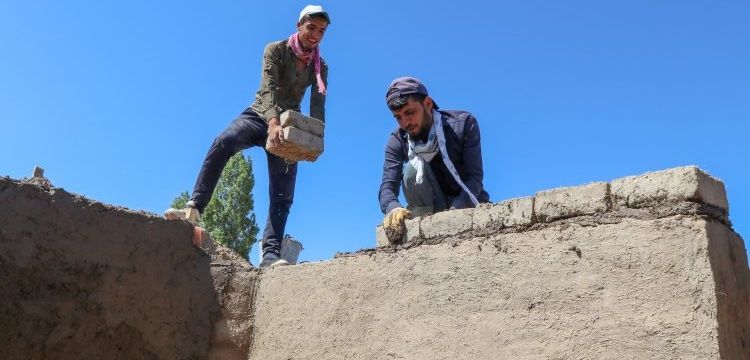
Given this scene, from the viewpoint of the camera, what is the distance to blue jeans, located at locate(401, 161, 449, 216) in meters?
3.91

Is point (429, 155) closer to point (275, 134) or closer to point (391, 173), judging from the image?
point (391, 173)

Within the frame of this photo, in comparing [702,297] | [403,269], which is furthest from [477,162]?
[702,297]

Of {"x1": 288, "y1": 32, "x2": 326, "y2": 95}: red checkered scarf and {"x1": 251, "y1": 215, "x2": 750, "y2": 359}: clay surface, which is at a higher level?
{"x1": 288, "y1": 32, "x2": 326, "y2": 95}: red checkered scarf

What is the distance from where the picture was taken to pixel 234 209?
21.6 meters

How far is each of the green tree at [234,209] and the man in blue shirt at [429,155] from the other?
687 inches

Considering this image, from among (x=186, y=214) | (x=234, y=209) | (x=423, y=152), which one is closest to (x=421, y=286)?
(x=423, y=152)

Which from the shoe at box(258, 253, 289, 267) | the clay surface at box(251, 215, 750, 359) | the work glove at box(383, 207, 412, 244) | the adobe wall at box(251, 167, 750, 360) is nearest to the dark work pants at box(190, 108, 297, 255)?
the shoe at box(258, 253, 289, 267)

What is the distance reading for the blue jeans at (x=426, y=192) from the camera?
391cm

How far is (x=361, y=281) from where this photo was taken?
3418 mm

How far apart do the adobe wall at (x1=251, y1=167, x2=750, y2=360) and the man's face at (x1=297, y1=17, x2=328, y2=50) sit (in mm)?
1733

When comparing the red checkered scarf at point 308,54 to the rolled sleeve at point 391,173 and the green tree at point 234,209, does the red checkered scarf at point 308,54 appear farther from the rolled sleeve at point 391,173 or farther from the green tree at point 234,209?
the green tree at point 234,209

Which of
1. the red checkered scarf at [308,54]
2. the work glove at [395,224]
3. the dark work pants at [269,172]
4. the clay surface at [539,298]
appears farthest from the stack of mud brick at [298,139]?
the work glove at [395,224]

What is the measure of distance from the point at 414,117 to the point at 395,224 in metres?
0.78

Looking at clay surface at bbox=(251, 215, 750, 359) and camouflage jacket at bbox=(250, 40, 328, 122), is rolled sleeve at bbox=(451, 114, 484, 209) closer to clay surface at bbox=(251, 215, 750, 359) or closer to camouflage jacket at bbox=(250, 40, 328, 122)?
clay surface at bbox=(251, 215, 750, 359)
